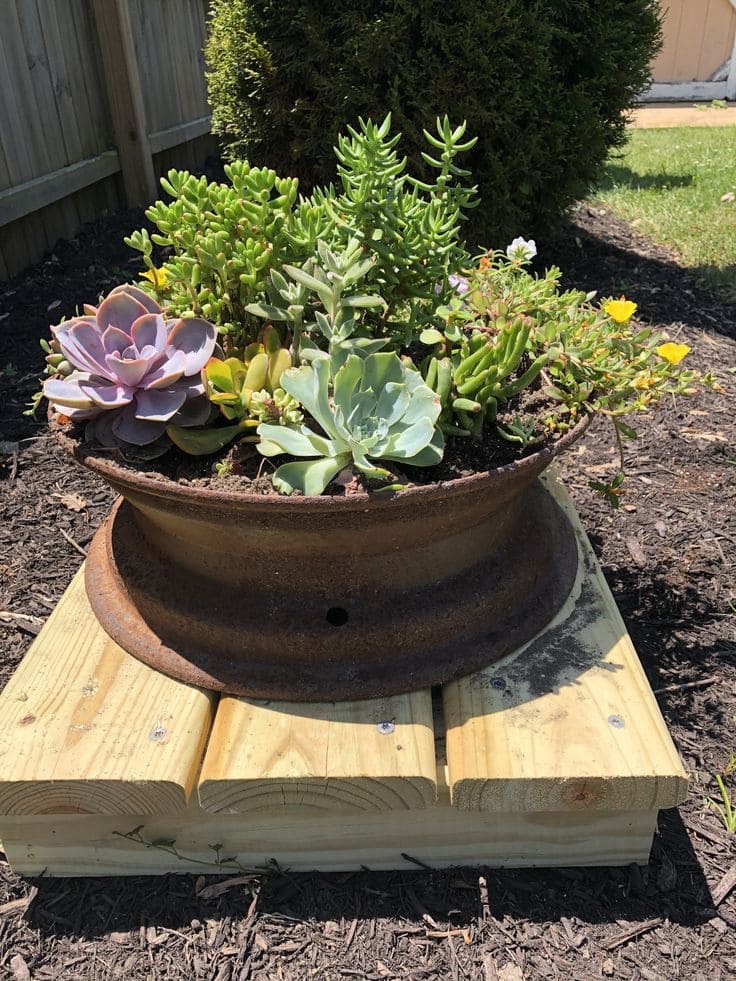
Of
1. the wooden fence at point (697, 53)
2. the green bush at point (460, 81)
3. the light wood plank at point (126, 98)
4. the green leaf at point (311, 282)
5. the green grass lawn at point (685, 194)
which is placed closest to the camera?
the green leaf at point (311, 282)

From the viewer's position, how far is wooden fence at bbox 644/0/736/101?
423 inches

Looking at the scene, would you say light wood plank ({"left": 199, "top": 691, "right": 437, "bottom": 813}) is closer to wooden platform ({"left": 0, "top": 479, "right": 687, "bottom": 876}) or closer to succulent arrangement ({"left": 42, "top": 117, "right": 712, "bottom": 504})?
wooden platform ({"left": 0, "top": 479, "right": 687, "bottom": 876})

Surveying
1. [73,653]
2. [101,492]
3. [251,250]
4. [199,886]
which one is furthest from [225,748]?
[101,492]

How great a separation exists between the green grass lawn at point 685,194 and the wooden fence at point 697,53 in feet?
10.5

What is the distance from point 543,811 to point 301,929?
1.59 feet

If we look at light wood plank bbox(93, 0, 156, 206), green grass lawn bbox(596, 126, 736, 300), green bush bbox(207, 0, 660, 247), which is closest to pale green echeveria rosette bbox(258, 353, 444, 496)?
green bush bbox(207, 0, 660, 247)

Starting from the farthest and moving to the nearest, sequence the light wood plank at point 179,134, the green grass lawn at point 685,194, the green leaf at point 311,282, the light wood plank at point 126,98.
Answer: the light wood plank at point 179,134 → the green grass lawn at point 685,194 → the light wood plank at point 126,98 → the green leaf at point 311,282

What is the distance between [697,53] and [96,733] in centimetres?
1230

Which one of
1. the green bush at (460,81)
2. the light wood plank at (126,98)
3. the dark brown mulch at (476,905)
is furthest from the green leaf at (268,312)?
the light wood plank at (126,98)

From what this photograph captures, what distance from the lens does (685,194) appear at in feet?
19.6

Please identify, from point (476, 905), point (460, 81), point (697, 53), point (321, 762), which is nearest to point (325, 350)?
point (321, 762)

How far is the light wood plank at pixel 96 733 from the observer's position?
139 centimetres

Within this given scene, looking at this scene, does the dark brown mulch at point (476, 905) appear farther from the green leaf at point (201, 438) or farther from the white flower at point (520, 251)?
the white flower at point (520, 251)

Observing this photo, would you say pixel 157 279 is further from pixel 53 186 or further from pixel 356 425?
pixel 53 186
